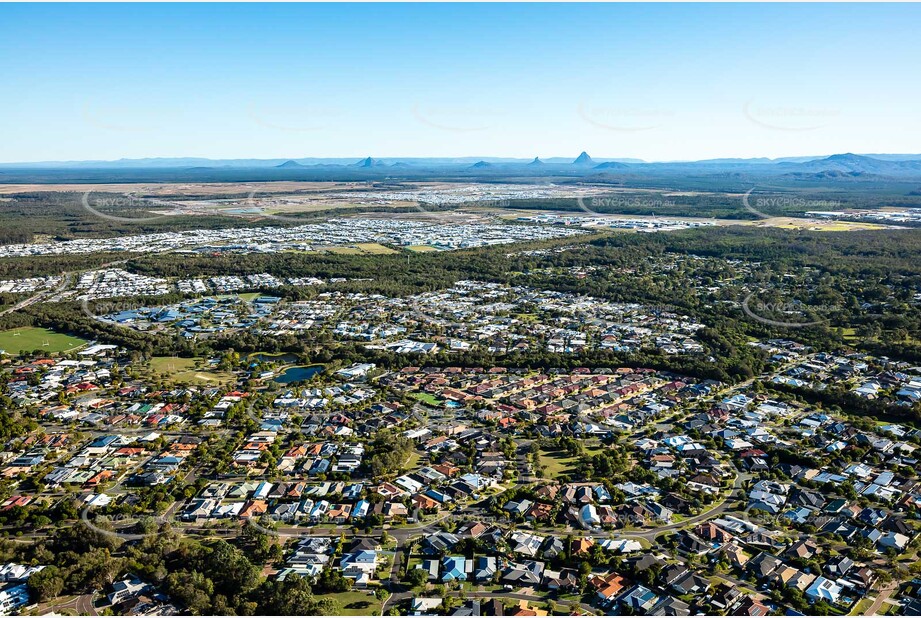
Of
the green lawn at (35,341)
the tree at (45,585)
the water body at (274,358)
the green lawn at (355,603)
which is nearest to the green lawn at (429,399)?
the water body at (274,358)

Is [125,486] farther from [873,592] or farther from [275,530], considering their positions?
[873,592]

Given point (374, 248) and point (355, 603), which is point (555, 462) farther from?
point (374, 248)

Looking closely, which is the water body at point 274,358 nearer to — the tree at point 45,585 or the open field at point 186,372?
the open field at point 186,372

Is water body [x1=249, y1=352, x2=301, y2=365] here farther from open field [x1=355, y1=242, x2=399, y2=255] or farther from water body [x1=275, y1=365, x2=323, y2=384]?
open field [x1=355, y1=242, x2=399, y2=255]

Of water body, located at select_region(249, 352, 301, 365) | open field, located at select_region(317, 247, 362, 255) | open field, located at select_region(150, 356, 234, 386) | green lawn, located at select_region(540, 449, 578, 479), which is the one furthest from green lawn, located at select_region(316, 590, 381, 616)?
open field, located at select_region(317, 247, 362, 255)

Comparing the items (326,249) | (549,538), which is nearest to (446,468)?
Answer: (549,538)

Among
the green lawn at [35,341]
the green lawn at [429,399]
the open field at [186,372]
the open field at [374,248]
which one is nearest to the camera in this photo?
the green lawn at [429,399]
